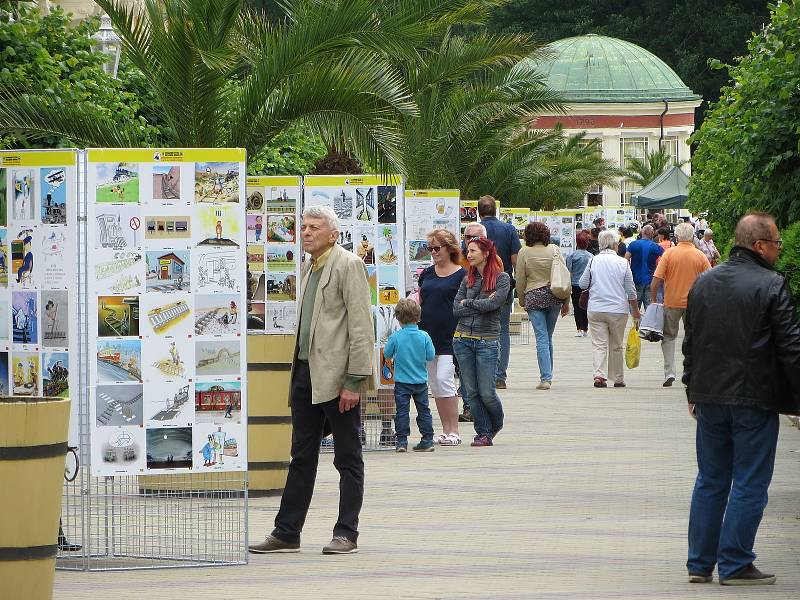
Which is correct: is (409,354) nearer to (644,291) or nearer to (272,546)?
(272,546)

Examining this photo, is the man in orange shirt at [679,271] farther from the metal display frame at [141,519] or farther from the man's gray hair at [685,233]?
the metal display frame at [141,519]

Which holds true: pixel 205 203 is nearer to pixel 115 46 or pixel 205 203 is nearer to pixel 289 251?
pixel 289 251

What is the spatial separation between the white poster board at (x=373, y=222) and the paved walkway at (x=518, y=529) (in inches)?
58.7

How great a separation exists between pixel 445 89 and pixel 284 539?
16.8 m

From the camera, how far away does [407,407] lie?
1399 centimetres

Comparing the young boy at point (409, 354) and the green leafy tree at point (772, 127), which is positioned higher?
→ the green leafy tree at point (772, 127)

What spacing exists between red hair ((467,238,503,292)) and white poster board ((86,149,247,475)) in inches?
222

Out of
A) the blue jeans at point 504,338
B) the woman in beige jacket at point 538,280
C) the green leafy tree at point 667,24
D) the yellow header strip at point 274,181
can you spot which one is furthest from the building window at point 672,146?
the yellow header strip at point 274,181

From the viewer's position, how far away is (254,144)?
43.9ft

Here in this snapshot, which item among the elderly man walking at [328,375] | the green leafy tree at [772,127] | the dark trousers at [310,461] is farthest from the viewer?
the green leafy tree at [772,127]

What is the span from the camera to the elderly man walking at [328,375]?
880 centimetres

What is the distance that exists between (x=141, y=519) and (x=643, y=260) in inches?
789

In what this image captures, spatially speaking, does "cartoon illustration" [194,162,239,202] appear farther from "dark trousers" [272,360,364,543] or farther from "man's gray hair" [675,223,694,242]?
"man's gray hair" [675,223,694,242]

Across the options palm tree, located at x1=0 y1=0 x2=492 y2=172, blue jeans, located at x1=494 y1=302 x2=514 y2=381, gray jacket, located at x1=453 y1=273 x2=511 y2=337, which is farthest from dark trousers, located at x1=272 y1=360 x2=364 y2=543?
blue jeans, located at x1=494 y1=302 x2=514 y2=381
